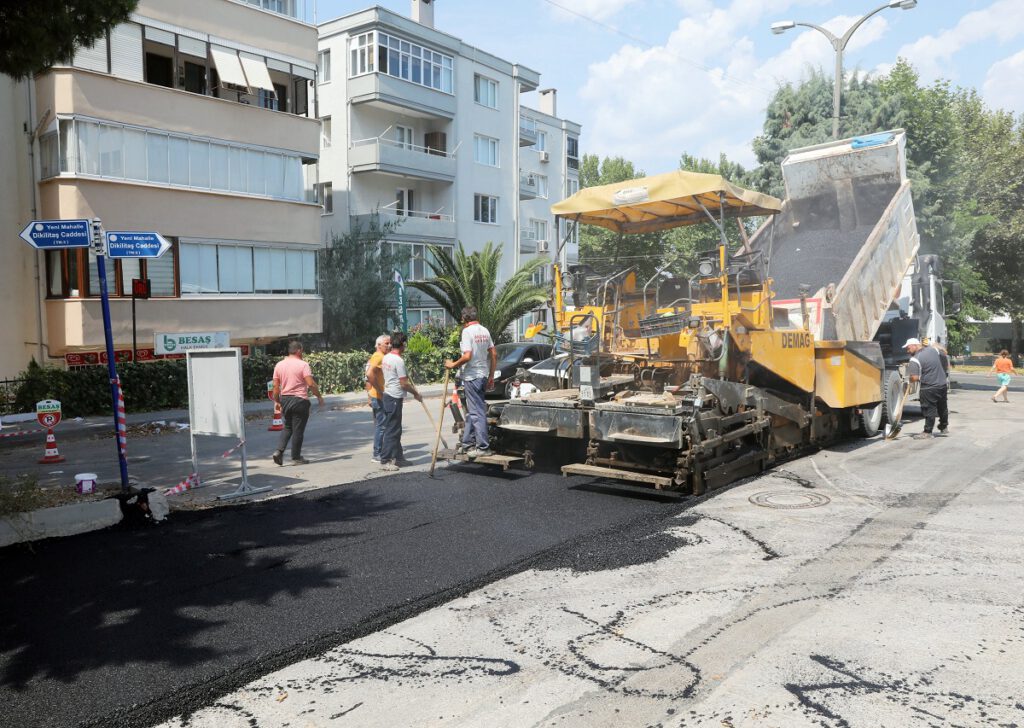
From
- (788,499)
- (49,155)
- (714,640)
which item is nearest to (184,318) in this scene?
(49,155)

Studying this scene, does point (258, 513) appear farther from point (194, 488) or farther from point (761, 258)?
point (761, 258)

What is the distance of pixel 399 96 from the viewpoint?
101 feet

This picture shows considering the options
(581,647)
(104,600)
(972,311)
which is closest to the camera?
(581,647)

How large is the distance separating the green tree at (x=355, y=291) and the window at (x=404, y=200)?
743 cm

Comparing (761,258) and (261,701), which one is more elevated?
(761,258)

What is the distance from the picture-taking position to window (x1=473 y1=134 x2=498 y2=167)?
35312 millimetres

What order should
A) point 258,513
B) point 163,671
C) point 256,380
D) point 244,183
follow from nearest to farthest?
point 163,671 → point 258,513 → point 256,380 → point 244,183

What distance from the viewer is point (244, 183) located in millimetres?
20641

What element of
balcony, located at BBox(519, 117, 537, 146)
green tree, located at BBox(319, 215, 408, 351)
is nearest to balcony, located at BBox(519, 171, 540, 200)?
balcony, located at BBox(519, 117, 537, 146)

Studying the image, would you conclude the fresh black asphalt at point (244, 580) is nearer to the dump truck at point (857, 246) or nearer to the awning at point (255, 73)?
the dump truck at point (857, 246)

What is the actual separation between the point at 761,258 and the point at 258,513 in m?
6.07

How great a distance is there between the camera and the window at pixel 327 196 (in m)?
31.0

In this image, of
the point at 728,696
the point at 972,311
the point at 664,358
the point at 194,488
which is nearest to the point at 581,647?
the point at 728,696

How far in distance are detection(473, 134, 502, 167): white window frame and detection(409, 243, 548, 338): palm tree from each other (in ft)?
41.4
